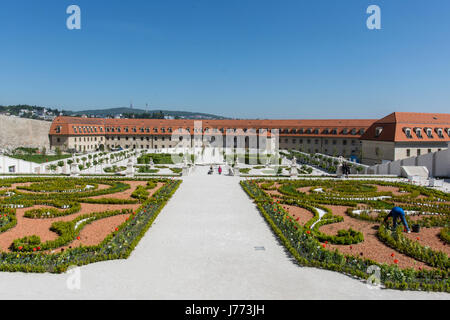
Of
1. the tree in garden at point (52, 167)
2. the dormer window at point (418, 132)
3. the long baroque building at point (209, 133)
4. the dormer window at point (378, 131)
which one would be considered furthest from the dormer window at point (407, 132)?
A: the tree in garden at point (52, 167)

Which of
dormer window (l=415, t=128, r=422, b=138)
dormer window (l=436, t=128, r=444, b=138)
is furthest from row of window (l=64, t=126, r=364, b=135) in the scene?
dormer window (l=415, t=128, r=422, b=138)

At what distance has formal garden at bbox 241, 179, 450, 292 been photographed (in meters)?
11.7

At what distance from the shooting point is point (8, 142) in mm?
94750

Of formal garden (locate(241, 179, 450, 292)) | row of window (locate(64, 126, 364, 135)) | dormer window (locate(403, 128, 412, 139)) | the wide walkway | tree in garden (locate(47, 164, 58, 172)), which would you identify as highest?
row of window (locate(64, 126, 364, 135))

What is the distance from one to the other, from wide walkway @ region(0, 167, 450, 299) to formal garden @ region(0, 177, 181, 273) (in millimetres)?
746

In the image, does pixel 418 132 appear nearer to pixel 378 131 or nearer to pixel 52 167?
pixel 378 131

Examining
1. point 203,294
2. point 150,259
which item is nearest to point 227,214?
point 150,259

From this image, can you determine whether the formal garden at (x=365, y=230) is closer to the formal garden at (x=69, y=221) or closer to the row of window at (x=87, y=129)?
the formal garden at (x=69, y=221)

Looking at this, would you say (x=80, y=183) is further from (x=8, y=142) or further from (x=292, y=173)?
(x=8, y=142)

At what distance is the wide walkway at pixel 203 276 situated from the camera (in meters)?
10.2

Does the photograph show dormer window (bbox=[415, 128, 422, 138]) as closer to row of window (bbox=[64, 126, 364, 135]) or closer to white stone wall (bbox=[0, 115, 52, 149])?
row of window (bbox=[64, 126, 364, 135])

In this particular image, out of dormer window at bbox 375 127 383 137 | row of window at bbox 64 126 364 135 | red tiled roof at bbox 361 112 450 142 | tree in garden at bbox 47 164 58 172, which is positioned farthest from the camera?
row of window at bbox 64 126 364 135

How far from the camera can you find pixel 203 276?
1141 cm

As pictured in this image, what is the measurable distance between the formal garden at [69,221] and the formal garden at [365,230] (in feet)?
23.8
